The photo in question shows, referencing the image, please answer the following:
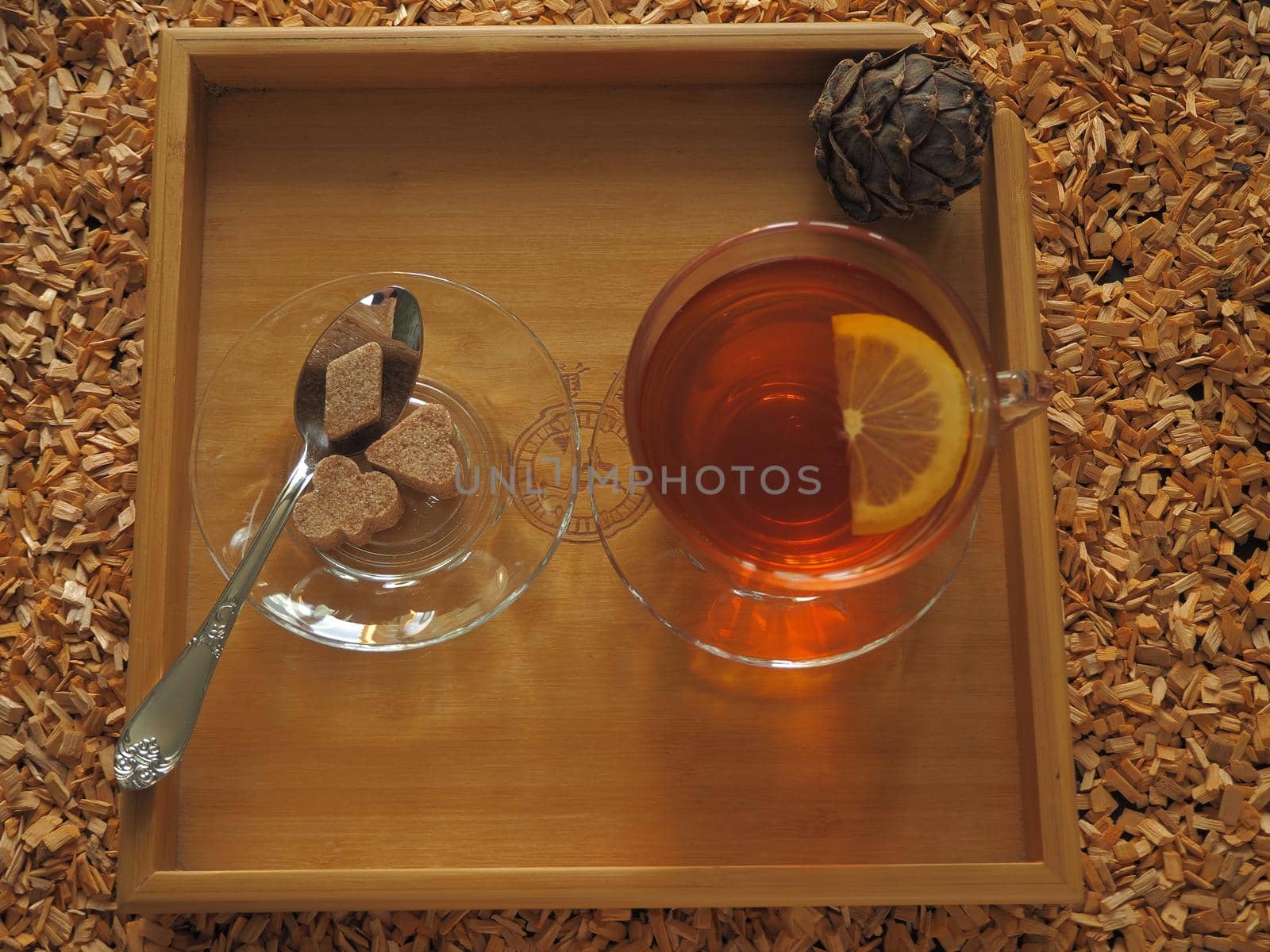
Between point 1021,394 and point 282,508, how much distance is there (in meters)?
0.55

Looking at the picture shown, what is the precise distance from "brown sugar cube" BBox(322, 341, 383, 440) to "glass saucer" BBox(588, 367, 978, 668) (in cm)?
21

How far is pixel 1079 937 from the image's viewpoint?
90cm

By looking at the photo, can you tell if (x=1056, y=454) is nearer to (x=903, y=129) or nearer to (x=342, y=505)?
(x=903, y=129)

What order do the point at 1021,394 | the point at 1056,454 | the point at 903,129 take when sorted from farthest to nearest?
the point at 1056,454
the point at 903,129
the point at 1021,394

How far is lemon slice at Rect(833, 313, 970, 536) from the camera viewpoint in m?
0.72

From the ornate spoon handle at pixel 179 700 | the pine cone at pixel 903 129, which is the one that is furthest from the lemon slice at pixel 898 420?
the ornate spoon handle at pixel 179 700

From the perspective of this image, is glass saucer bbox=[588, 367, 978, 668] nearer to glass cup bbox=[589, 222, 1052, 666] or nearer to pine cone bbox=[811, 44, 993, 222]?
glass cup bbox=[589, 222, 1052, 666]

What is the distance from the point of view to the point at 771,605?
2.58ft

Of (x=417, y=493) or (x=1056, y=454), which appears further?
(x=1056, y=454)

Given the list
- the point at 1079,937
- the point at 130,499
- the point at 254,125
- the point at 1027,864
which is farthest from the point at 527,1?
the point at 1079,937

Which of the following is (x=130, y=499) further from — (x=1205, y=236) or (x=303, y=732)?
(x=1205, y=236)

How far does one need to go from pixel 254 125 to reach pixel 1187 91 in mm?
850

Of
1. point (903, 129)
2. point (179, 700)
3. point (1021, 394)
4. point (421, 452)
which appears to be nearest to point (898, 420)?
point (1021, 394)

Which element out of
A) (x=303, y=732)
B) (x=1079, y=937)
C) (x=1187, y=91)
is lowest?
(x=1079, y=937)
